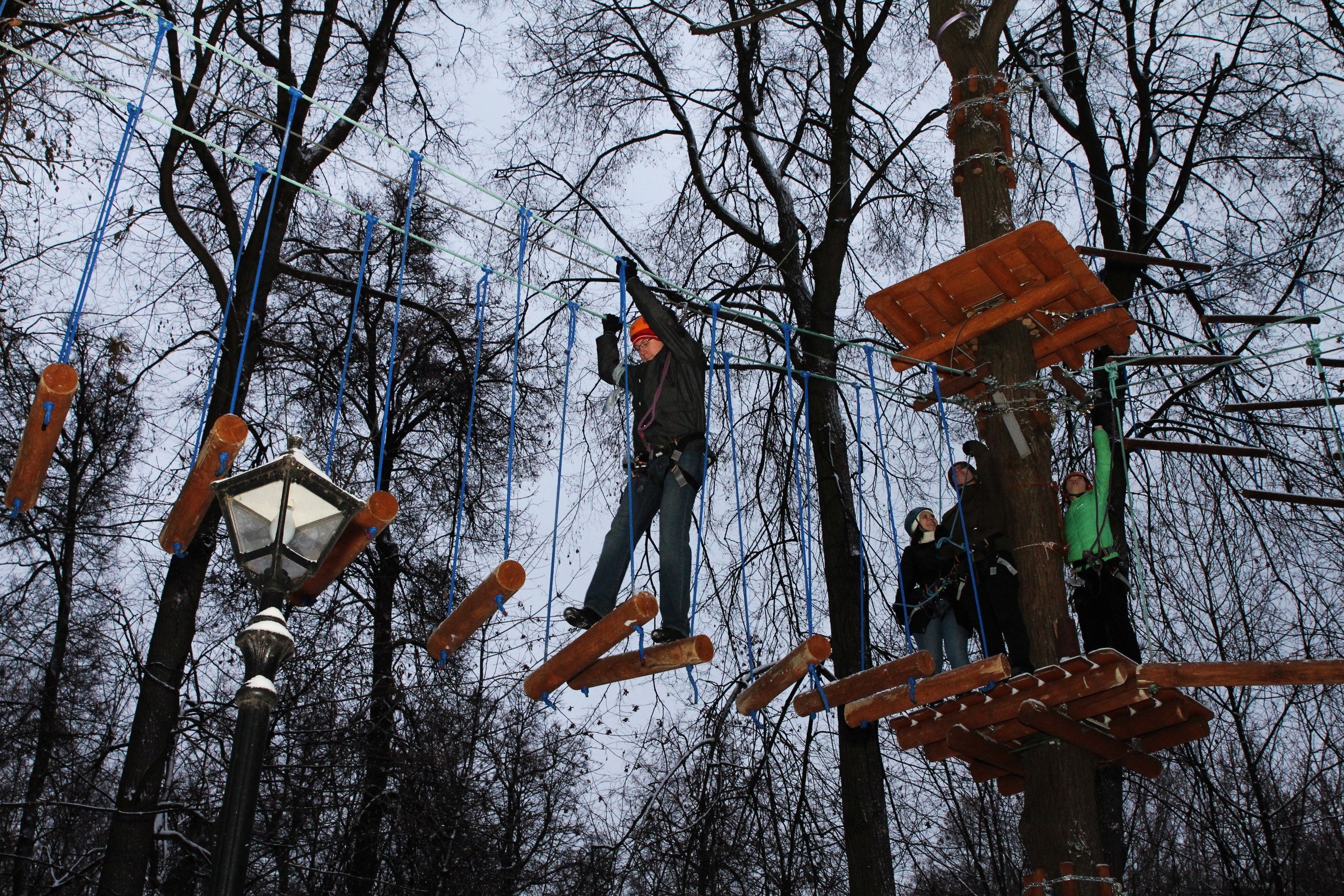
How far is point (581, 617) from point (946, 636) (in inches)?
95.6

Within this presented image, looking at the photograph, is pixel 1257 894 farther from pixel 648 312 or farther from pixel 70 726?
pixel 70 726

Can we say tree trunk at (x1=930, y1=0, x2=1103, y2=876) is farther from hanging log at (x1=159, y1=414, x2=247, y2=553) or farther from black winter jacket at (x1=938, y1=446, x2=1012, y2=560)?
hanging log at (x1=159, y1=414, x2=247, y2=553)

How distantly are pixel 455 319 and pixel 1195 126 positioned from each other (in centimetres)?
716

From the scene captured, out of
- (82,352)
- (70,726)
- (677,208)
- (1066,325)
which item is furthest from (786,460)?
(70,726)

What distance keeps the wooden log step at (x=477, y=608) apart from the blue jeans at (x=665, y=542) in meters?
0.68

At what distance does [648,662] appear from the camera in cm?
578

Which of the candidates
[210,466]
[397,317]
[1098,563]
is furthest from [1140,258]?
[210,466]

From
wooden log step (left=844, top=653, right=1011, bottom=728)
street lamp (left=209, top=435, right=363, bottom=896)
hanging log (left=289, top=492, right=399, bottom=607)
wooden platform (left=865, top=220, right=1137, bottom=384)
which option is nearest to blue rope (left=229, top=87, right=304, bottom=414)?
street lamp (left=209, top=435, right=363, bottom=896)

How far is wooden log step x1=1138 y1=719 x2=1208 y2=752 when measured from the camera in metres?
6.51

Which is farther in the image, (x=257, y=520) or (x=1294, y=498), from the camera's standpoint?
(x=1294, y=498)

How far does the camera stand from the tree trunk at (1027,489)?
655 centimetres

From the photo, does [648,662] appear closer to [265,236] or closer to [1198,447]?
[265,236]

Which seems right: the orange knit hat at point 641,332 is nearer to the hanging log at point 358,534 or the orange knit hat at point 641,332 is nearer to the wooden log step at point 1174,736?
the hanging log at point 358,534

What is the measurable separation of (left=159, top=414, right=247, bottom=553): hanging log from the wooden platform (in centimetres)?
364
